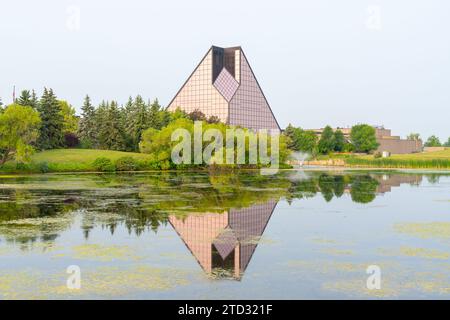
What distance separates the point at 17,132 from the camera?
56.1 meters

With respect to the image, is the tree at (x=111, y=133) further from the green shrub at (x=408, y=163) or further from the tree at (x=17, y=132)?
the green shrub at (x=408, y=163)

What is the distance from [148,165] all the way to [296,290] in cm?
6282

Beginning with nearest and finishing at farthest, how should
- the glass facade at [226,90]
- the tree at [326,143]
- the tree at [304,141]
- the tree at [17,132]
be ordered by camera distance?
the tree at [17,132]
the glass facade at [226,90]
the tree at [304,141]
the tree at [326,143]

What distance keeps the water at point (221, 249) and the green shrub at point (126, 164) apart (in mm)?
40476

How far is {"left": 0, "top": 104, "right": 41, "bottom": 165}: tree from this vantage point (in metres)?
54.9

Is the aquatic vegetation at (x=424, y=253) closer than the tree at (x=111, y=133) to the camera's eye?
Yes

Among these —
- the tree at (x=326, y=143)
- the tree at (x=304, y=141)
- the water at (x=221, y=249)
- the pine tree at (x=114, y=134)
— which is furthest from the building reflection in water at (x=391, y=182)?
the tree at (x=326, y=143)

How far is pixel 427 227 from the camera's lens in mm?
18859

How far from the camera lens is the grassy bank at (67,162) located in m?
57.9

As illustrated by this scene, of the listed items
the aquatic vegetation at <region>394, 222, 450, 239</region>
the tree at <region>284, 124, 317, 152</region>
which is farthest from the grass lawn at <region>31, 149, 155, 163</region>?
the tree at <region>284, 124, 317, 152</region>

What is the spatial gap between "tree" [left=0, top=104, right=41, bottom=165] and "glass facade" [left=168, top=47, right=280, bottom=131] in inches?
2884

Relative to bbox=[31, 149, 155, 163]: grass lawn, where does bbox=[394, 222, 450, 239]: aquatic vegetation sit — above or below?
below

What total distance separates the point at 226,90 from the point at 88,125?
4547 cm

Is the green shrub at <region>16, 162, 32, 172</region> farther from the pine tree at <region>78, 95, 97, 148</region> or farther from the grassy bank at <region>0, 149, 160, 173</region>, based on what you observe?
the pine tree at <region>78, 95, 97, 148</region>
